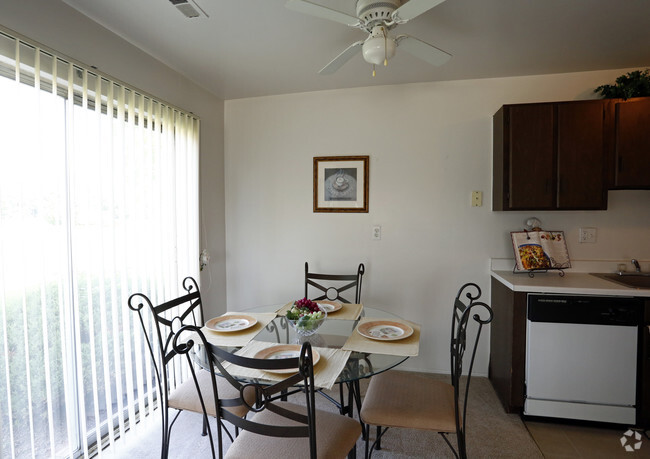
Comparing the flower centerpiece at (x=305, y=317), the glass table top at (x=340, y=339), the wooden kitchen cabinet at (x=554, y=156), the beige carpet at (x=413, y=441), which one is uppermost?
the wooden kitchen cabinet at (x=554, y=156)

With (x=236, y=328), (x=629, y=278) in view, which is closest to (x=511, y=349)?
(x=629, y=278)

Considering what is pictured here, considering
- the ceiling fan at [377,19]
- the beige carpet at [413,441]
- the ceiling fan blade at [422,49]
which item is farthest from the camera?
the beige carpet at [413,441]

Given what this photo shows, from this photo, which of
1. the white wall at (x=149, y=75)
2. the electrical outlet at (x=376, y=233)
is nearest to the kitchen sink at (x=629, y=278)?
the electrical outlet at (x=376, y=233)

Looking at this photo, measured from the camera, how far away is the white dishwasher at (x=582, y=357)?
6.62 ft

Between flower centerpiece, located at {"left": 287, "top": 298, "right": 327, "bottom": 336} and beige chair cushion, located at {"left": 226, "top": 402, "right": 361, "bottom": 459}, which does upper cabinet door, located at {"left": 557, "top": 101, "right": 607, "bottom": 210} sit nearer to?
flower centerpiece, located at {"left": 287, "top": 298, "right": 327, "bottom": 336}

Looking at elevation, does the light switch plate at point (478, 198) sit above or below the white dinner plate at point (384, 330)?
above

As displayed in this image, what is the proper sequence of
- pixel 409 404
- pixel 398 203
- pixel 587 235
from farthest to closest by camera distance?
pixel 398 203
pixel 587 235
pixel 409 404

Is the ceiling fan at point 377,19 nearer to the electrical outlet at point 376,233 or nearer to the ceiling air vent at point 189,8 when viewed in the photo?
the ceiling air vent at point 189,8

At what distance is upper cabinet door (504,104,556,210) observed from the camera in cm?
233

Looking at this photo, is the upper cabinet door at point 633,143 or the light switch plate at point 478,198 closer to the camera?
the upper cabinet door at point 633,143

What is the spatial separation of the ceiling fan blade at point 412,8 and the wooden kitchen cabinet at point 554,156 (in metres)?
1.44

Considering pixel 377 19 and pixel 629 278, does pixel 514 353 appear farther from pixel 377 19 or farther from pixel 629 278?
pixel 377 19

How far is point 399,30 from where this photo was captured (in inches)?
75.9

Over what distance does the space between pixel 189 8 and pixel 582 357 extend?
10.0 feet
